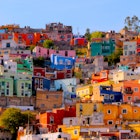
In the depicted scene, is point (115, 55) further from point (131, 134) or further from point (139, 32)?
point (131, 134)

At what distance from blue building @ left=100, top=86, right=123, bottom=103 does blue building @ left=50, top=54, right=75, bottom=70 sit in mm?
13152

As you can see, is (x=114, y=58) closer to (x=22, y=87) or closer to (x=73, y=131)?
(x=22, y=87)

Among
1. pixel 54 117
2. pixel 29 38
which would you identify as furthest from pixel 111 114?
pixel 29 38

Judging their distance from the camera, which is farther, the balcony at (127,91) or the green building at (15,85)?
the green building at (15,85)

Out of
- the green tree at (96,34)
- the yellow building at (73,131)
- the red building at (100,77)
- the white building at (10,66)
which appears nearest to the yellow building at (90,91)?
the red building at (100,77)

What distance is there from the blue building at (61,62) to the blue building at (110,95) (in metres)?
13.2

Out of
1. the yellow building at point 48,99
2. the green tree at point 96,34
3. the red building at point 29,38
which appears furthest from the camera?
the green tree at point 96,34

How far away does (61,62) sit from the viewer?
69.6 m

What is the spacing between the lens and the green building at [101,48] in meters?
73.1

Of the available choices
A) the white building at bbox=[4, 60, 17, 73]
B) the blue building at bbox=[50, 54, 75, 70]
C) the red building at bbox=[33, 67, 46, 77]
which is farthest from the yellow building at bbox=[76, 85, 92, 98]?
the blue building at bbox=[50, 54, 75, 70]

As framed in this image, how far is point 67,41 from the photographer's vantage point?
3196 inches

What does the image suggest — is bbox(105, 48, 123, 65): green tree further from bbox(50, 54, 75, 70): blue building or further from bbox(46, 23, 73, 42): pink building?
bbox(46, 23, 73, 42): pink building

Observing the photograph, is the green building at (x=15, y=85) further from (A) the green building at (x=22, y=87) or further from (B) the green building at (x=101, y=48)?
(B) the green building at (x=101, y=48)

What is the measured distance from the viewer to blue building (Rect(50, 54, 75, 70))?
228 ft
